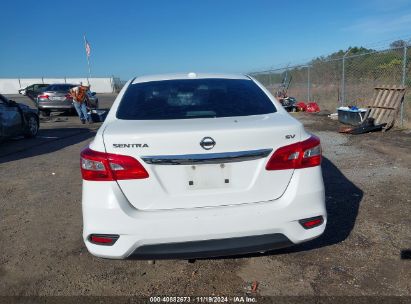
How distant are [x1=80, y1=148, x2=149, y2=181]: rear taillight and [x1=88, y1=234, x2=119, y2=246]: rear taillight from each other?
392 millimetres

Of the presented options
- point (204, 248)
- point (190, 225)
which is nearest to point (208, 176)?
point (190, 225)

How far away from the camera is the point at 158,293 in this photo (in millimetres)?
2963

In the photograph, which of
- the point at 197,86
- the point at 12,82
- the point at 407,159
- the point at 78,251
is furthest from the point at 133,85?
the point at 12,82

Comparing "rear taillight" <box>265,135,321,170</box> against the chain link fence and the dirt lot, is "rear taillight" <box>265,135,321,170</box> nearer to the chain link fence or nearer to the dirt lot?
the dirt lot

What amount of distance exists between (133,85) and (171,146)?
1416mm

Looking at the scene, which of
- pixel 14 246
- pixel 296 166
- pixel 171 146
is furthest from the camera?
pixel 14 246

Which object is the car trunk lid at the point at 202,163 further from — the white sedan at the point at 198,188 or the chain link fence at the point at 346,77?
the chain link fence at the point at 346,77

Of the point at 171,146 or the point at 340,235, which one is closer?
the point at 171,146

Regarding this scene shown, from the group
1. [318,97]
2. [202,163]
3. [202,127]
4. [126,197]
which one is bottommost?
[318,97]

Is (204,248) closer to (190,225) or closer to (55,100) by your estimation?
(190,225)

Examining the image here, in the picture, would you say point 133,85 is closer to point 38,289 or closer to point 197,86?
point 197,86

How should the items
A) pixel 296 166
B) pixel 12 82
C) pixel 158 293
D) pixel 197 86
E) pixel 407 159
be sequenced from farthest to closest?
pixel 12 82 < pixel 407 159 < pixel 197 86 < pixel 158 293 < pixel 296 166

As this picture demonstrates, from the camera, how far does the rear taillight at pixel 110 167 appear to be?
8.31 ft

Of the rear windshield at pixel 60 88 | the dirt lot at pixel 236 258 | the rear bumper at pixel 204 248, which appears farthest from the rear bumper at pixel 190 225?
the rear windshield at pixel 60 88
